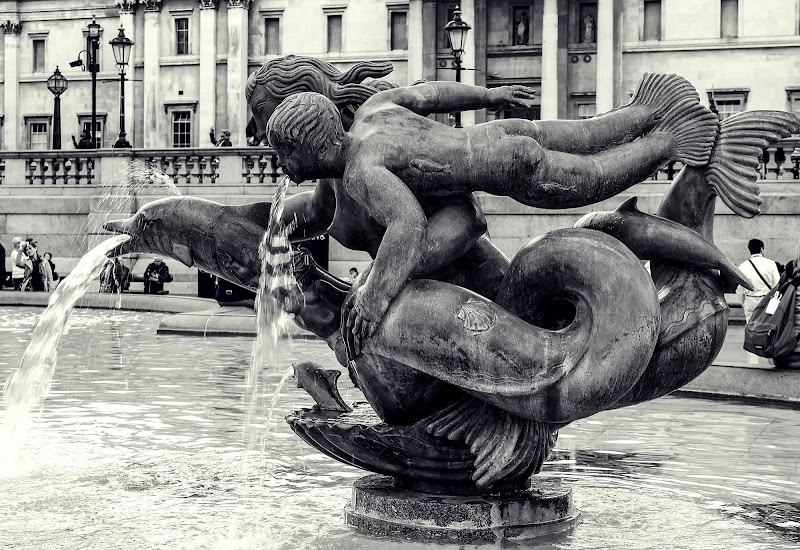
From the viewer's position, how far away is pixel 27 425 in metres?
8.57

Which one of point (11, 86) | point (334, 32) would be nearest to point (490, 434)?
point (334, 32)

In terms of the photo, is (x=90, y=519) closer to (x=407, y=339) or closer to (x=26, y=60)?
(x=407, y=339)

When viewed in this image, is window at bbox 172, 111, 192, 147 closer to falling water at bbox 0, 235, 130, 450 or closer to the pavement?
the pavement

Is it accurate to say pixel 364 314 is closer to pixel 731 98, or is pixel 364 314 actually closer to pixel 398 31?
pixel 731 98

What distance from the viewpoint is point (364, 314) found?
5.15 metres

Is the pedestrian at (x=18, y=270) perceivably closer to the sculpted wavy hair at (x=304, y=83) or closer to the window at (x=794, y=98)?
the sculpted wavy hair at (x=304, y=83)

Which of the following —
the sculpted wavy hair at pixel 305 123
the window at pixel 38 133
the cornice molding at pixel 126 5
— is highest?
the cornice molding at pixel 126 5

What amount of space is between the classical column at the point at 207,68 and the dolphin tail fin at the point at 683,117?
2240 inches

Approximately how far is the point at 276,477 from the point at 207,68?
56.1 m

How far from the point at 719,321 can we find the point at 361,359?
1.57 m

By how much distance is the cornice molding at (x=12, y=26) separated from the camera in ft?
218

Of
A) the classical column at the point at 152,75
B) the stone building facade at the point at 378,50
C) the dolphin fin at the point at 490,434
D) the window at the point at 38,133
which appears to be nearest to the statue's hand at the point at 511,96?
the dolphin fin at the point at 490,434

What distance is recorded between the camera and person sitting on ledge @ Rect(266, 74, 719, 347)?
5.12 metres

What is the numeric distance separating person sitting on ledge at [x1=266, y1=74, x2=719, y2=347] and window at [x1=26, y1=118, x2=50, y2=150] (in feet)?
210
